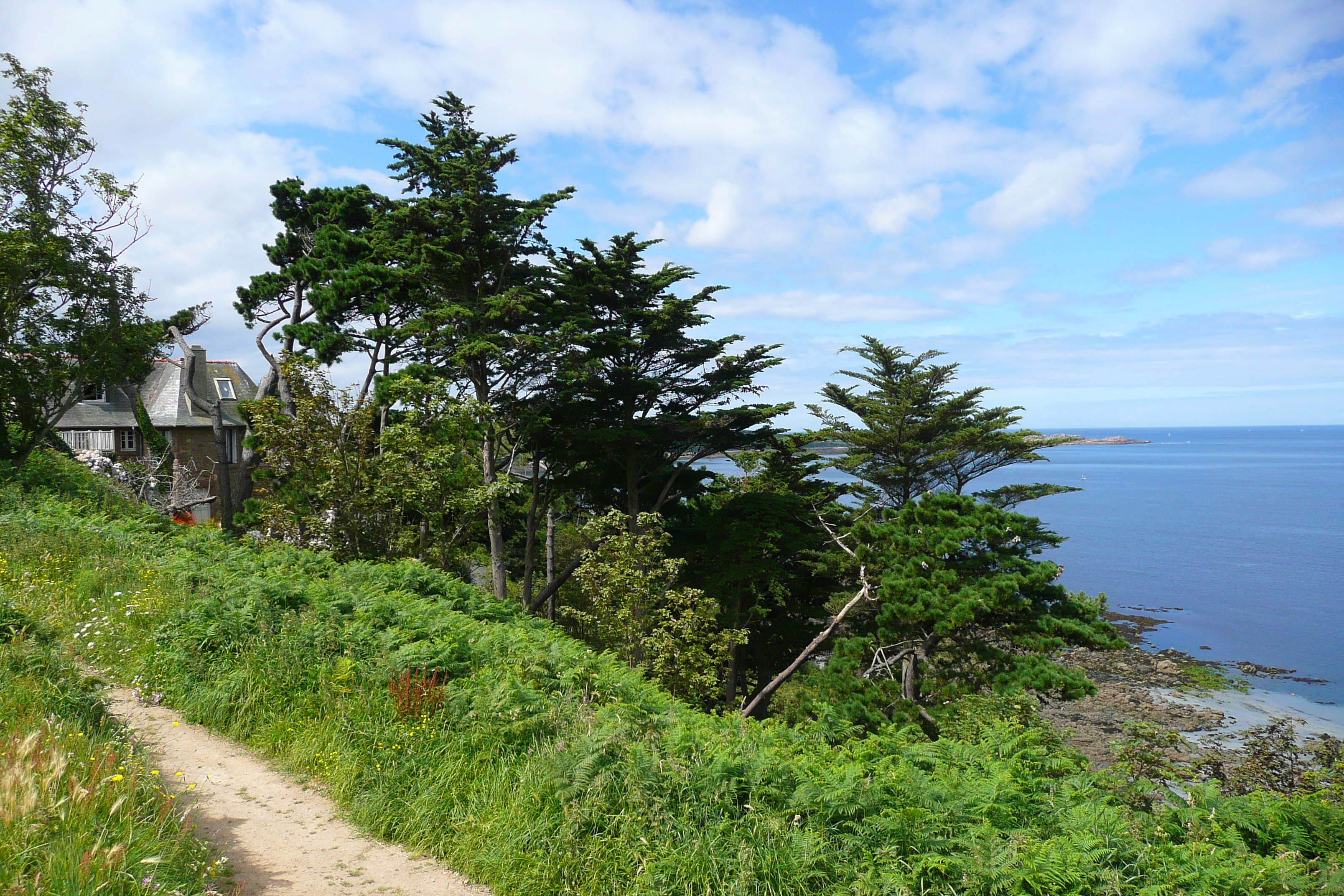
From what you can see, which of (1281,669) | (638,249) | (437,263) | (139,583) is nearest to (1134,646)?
(1281,669)

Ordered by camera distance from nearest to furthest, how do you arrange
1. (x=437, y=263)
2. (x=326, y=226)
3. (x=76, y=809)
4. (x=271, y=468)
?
(x=76, y=809)
(x=271, y=468)
(x=437, y=263)
(x=326, y=226)

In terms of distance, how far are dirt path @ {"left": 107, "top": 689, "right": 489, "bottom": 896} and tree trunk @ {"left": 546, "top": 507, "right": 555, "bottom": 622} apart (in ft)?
71.5

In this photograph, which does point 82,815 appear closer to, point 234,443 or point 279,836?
point 279,836

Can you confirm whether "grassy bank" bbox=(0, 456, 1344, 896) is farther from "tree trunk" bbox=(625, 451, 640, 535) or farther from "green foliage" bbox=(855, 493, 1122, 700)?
"tree trunk" bbox=(625, 451, 640, 535)

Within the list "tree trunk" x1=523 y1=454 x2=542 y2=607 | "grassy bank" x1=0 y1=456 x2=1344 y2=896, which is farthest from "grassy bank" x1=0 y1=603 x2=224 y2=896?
"tree trunk" x1=523 y1=454 x2=542 y2=607

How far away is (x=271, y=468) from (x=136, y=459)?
97.1ft

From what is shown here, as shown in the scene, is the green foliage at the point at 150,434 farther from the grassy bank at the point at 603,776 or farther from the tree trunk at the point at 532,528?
the grassy bank at the point at 603,776

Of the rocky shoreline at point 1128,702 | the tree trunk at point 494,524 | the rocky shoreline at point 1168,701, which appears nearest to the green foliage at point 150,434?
the tree trunk at point 494,524

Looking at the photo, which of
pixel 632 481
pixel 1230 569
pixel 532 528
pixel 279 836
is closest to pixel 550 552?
pixel 532 528

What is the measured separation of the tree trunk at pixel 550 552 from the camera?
28.3 m

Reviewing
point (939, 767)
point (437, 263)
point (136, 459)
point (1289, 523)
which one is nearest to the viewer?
point (939, 767)

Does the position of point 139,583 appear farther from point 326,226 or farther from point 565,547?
point 565,547

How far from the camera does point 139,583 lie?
8.90 meters

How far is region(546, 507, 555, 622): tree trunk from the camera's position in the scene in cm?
2833
